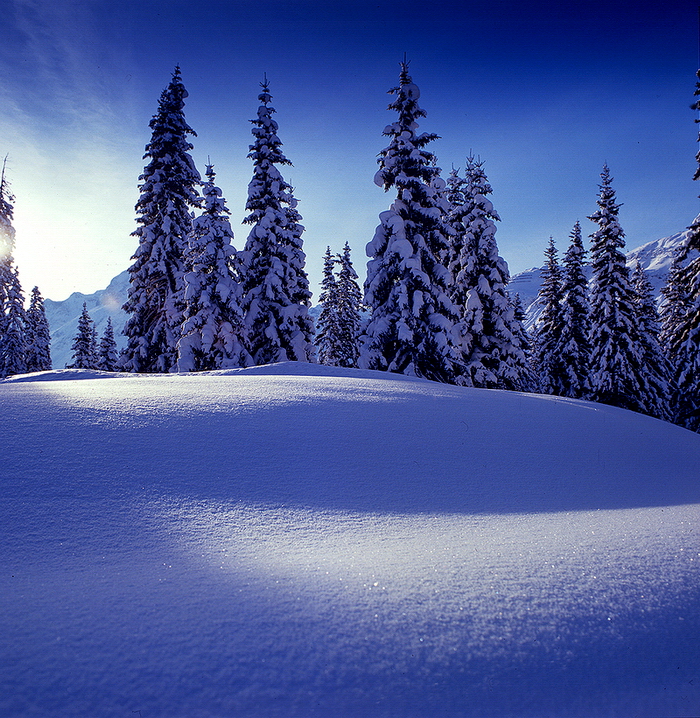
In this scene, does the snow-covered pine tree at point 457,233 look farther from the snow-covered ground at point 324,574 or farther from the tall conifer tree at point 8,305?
the tall conifer tree at point 8,305

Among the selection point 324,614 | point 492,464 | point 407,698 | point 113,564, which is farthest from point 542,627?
point 492,464

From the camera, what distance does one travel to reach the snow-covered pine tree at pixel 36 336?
33.1 m

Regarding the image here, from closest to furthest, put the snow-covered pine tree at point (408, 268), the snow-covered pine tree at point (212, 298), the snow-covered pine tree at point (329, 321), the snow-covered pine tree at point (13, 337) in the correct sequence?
the snow-covered pine tree at point (408, 268)
the snow-covered pine tree at point (212, 298)
the snow-covered pine tree at point (13, 337)
the snow-covered pine tree at point (329, 321)

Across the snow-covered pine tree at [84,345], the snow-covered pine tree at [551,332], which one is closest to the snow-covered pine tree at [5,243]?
the snow-covered pine tree at [84,345]

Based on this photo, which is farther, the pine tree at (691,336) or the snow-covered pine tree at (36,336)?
the snow-covered pine tree at (36,336)

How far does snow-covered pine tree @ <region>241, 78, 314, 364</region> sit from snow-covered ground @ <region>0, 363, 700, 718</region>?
1433 cm

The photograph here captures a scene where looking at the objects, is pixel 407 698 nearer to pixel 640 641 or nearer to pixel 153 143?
pixel 640 641

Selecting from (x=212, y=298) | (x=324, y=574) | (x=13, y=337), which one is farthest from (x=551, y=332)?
(x=13, y=337)

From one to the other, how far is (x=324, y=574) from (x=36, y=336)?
4102 centimetres

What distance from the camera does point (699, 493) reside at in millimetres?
4156

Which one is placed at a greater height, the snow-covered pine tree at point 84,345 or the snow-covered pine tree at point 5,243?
the snow-covered pine tree at point 5,243

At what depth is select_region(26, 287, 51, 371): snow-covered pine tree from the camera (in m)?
33.1

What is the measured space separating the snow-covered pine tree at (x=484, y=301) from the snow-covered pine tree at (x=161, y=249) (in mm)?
12731

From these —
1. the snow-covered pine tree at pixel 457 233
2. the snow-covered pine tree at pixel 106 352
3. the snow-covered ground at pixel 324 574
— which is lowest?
the snow-covered ground at pixel 324 574
